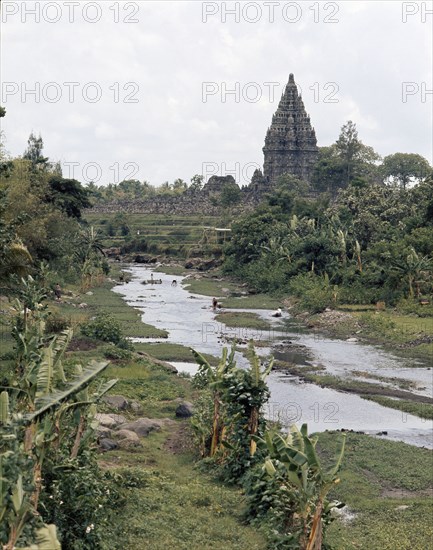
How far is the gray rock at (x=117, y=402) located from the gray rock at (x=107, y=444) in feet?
13.8

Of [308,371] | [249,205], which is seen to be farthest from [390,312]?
[249,205]

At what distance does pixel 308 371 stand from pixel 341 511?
1757 centimetres

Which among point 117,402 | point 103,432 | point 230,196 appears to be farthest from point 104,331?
point 230,196

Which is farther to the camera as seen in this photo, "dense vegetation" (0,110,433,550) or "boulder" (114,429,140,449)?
"boulder" (114,429,140,449)

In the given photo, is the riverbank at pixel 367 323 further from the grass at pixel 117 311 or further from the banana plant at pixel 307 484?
the banana plant at pixel 307 484

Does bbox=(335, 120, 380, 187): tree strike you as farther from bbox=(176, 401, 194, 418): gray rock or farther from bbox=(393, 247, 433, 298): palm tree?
bbox=(176, 401, 194, 418): gray rock

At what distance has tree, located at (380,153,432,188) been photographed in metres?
138

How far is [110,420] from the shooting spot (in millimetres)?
23844

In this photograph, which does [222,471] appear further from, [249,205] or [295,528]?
[249,205]

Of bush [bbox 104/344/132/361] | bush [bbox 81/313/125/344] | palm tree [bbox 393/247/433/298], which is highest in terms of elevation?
palm tree [bbox 393/247/433/298]

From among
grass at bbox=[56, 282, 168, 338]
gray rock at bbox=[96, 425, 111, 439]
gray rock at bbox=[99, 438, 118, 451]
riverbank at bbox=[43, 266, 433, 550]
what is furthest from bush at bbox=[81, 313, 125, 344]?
gray rock at bbox=[99, 438, 118, 451]

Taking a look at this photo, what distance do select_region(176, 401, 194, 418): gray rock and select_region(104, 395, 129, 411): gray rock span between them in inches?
62.3

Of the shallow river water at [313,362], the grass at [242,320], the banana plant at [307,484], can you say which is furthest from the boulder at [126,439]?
the grass at [242,320]

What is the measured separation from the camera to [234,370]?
21.2 meters
